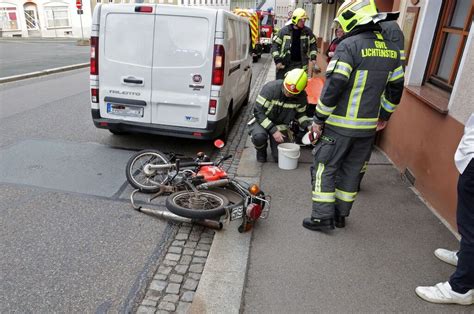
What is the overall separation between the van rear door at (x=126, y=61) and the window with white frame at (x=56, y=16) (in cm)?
4263

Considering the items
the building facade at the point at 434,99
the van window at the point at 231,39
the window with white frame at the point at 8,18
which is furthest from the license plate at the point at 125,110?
the window with white frame at the point at 8,18

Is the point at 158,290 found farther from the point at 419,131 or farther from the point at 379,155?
the point at 379,155

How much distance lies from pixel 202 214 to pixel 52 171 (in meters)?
2.52

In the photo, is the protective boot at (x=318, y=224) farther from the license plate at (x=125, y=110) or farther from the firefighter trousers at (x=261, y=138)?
the license plate at (x=125, y=110)

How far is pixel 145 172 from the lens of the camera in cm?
456

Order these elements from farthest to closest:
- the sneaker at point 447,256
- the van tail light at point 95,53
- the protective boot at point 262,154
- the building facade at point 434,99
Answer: the protective boot at point 262,154 → the van tail light at point 95,53 → the building facade at point 434,99 → the sneaker at point 447,256

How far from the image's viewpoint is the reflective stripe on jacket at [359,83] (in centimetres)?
313

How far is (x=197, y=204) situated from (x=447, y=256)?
2288 mm

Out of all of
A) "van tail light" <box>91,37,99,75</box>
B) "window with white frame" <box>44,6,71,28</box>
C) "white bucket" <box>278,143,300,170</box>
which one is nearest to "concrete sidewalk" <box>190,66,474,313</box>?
"white bucket" <box>278,143,300,170</box>

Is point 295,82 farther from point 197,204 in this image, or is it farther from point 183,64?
→ point 197,204

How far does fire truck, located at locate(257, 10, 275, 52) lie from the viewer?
81.6 feet

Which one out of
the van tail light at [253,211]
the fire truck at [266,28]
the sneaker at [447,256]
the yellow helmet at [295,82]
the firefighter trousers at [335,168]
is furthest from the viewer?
the fire truck at [266,28]

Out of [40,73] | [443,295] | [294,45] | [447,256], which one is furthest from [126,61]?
[40,73]

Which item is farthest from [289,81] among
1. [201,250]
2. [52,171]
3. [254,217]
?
[52,171]
